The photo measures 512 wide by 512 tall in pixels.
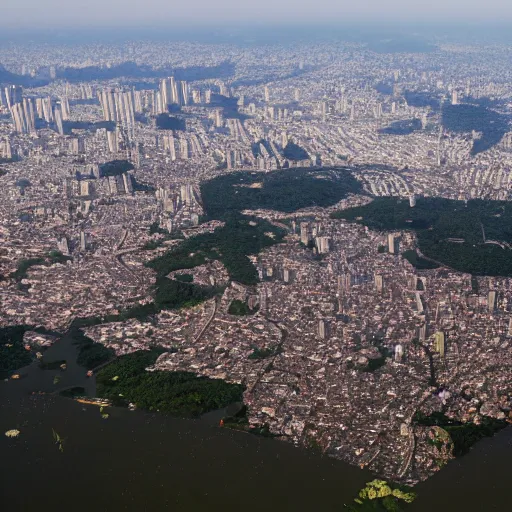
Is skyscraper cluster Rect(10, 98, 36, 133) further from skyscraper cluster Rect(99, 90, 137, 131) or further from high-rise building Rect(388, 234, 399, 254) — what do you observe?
high-rise building Rect(388, 234, 399, 254)

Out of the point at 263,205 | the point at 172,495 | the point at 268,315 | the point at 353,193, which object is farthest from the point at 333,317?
the point at 353,193

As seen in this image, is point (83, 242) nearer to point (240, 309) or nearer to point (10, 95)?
point (240, 309)

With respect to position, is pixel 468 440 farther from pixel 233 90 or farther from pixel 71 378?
pixel 233 90

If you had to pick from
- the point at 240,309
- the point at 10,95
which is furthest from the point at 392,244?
the point at 10,95

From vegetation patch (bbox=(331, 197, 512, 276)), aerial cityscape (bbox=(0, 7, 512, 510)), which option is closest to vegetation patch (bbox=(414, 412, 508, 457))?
aerial cityscape (bbox=(0, 7, 512, 510))

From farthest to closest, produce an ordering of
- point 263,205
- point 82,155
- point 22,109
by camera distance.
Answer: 1. point 22,109
2. point 82,155
3. point 263,205

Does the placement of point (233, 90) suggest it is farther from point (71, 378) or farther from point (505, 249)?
point (71, 378)

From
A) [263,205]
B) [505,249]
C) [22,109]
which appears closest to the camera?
[505,249]

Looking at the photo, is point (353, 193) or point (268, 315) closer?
point (268, 315)
